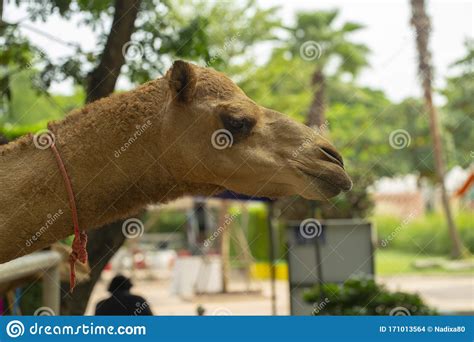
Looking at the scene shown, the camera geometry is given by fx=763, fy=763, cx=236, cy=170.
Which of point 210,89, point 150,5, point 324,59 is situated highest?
point 324,59

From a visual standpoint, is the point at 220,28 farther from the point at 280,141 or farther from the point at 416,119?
the point at 416,119

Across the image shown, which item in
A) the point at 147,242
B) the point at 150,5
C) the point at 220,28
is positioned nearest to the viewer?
the point at 150,5

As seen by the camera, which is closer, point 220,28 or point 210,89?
point 210,89

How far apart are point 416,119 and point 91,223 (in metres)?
41.1

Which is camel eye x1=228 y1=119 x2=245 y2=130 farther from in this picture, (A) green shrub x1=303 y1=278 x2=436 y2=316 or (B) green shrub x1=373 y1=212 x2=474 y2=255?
(B) green shrub x1=373 y1=212 x2=474 y2=255

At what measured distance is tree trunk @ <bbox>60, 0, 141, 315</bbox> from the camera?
18.9 feet

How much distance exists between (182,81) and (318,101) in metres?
21.5

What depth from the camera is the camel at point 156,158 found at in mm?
3094

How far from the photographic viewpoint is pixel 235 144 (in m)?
3.26

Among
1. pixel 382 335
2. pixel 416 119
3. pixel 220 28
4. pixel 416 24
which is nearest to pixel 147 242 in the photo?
pixel 220 28

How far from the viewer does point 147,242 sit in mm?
28312

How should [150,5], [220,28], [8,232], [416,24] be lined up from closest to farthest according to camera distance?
[8,232]
[150,5]
[220,28]
[416,24]

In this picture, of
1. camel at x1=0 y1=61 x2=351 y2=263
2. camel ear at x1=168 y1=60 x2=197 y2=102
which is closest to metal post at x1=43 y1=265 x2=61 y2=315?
camel at x1=0 y1=61 x2=351 y2=263

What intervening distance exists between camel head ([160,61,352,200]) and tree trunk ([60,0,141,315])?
259cm
